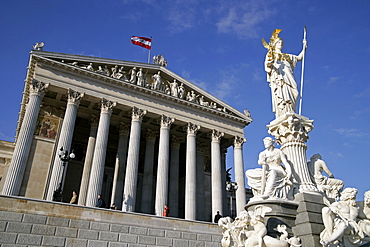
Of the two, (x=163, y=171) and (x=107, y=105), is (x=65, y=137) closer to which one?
(x=107, y=105)

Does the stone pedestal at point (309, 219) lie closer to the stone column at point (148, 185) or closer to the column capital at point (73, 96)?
the column capital at point (73, 96)

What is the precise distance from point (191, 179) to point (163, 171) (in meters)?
2.88

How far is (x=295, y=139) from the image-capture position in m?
9.21

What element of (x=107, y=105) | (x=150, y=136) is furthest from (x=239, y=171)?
(x=107, y=105)

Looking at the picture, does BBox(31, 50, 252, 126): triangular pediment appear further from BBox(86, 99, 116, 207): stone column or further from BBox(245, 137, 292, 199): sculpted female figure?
BBox(245, 137, 292, 199): sculpted female figure

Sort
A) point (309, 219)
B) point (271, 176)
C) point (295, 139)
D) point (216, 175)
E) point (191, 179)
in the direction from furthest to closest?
1. point (216, 175)
2. point (191, 179)
3. point (295, 139)
4. point (271, 176)
5. point (309, 219)

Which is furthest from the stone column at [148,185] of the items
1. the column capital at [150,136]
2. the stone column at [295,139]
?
the stone column at [295,139]

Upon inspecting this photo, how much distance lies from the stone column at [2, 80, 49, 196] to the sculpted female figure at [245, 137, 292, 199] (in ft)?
60.0

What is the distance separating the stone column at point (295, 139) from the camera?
8703 mm

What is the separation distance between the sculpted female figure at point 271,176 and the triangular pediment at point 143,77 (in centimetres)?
2167

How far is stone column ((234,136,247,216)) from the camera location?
29.0m

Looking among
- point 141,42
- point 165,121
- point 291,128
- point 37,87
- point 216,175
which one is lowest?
point 291,128

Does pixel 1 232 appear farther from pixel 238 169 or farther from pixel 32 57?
pixel 238 169

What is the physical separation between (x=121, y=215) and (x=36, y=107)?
11.9 m
